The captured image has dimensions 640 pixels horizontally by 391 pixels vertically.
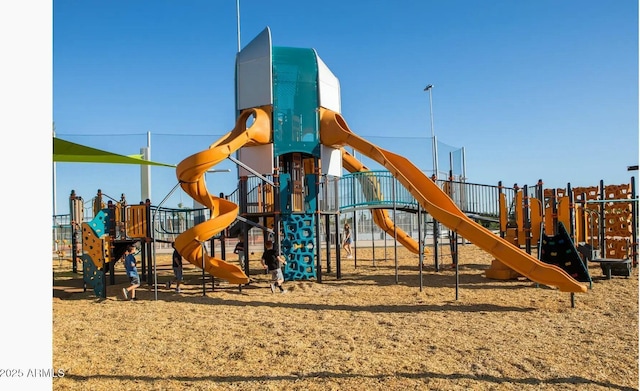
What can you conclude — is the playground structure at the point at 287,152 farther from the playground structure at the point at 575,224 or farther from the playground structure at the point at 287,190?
the playground structure at the point at 575,224

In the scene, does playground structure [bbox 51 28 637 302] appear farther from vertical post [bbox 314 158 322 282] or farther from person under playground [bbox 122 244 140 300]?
person under playground [bbox 122 244 140 300]

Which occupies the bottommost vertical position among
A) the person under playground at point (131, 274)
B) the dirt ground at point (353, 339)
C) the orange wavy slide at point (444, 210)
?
the dirt ground at point (353, 339)

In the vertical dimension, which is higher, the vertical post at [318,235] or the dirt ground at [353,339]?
the vertical post at [318,235]

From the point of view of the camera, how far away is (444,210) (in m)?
10.4

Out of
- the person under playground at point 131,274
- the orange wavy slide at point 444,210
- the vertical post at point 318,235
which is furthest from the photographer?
the vertical post at point 318,235

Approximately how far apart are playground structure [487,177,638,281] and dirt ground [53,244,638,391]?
1.20m

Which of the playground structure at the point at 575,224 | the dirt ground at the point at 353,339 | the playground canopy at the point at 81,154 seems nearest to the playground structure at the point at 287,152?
the dirt ground at the point at 353,339

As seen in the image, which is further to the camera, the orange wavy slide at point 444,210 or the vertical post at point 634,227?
the vertical post at point 634,227

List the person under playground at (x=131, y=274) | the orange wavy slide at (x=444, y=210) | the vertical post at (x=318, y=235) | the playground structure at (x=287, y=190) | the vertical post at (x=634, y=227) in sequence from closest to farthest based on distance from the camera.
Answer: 1. the orange wavy slide at (x=444, y=210)
2. the person under playground at (x=131, y=274)
3. the playground structure at (x=287, y=190)
4. the vertical post at (x=318, y=235)
5. the vertical post at (x=634, y=227)

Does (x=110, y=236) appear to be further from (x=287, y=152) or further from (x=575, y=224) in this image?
(x=575, y=224)

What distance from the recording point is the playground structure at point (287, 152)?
12664 mm

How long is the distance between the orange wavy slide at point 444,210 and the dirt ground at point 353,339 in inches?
23.4

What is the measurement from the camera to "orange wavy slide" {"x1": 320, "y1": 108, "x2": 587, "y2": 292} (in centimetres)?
952

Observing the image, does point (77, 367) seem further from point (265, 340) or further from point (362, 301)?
point (362, 301)
